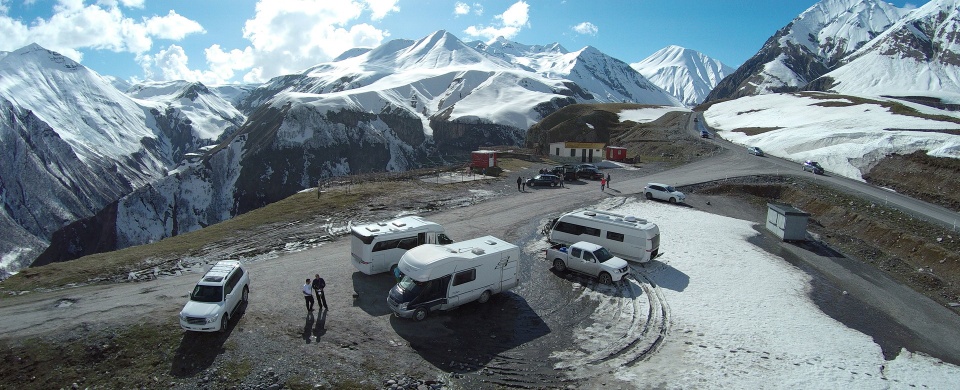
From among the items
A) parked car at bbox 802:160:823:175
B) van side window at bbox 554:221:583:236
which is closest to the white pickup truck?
van side window at bbox 554:221:583:236

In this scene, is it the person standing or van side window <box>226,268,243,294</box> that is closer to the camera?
van side window <box>226,268,243,294</box>

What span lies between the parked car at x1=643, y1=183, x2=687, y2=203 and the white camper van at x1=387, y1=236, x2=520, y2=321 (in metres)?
25.3

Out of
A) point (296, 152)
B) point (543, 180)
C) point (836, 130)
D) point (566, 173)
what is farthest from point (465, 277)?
point (296, 152)

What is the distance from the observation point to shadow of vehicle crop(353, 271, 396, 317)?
61.8 ft

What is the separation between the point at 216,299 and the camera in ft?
53.4

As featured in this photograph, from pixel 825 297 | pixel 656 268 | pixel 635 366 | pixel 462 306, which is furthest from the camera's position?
pixel 656 268

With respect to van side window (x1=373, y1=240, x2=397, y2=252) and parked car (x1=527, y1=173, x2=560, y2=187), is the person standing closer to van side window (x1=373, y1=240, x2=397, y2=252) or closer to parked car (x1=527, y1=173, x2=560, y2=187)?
van side window (x1=373, y1=240, x2=397, y2=252)

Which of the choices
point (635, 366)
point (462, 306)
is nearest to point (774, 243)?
point (635, 366)

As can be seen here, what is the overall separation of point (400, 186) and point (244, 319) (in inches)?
1080

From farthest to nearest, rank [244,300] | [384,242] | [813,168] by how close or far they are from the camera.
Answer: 1. [813,168]
2. [384,242]
3. [244,300]

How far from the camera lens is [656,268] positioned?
24688 millimetres

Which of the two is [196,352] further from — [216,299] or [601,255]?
[601,255]

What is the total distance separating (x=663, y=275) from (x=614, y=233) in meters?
3.40

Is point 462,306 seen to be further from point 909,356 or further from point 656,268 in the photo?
A: point 909,356
